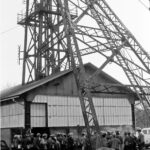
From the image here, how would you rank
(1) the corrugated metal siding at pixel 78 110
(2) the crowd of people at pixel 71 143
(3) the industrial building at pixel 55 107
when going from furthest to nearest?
1. (1) the corrugated metal siding at pixel 78 110
2. (3) the industrial building at pixel 55 107
3. (2) the crowd of people at pixel 71 143

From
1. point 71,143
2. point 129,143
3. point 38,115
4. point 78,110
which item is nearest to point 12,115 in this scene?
point 38,115

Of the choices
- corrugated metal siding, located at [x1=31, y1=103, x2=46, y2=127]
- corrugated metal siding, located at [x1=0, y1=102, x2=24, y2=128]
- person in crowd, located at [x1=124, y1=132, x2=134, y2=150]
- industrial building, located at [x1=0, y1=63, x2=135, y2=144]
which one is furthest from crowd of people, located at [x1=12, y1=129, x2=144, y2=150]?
corrugated metal siding, located at [x1=0, y1=102, x2=24, y2=128]

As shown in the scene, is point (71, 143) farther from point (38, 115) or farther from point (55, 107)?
point (55, 107)

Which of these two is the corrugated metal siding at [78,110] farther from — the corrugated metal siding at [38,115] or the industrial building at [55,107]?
the corrugated metal siding at [38,115]

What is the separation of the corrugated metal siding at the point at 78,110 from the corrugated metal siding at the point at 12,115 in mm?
1509

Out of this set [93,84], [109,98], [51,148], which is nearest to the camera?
[51,148]

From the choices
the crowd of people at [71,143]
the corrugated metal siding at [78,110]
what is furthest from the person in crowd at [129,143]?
the corrugated metal siding at [78,110]

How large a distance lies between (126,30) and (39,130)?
9947 mm

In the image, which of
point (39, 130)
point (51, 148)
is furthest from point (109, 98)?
point (51, 148)

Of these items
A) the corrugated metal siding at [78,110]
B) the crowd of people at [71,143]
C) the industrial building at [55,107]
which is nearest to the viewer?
the crowd of people at [71,143]

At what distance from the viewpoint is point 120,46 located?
25641 mm

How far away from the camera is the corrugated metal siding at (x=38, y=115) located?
26766 mm

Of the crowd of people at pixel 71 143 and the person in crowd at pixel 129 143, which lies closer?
the person in crowd at pixel 129 143

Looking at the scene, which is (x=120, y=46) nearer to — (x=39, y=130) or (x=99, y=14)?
(x=99, y=14)
